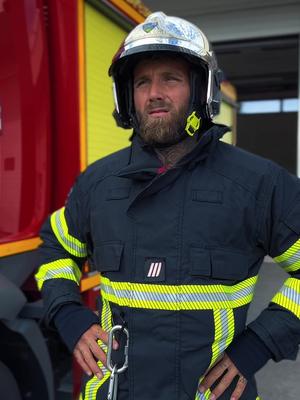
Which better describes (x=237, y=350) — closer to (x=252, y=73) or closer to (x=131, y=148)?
(x=131, y=148)

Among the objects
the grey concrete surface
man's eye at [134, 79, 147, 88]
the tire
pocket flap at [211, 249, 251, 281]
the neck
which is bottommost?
the grey concrete surface

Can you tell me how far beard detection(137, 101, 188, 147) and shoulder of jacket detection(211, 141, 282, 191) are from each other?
0.40 feet

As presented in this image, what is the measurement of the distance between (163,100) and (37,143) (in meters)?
0.88

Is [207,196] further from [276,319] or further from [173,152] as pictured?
[276,319]

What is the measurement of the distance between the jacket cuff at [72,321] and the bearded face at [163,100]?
20.1 inches

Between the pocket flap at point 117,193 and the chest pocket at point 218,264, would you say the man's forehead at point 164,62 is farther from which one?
the chest pocket at point 218,264

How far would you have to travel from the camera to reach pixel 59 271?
1401 millimetres

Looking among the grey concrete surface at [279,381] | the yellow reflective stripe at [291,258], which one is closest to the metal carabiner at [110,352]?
the yellow reflective stripe at [291,258]

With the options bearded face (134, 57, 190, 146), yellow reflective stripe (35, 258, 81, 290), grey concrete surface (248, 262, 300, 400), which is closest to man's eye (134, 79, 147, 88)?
bearded face (134, 57, 190, 146)

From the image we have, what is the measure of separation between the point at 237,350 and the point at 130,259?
352 mm

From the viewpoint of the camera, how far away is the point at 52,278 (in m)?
1.39

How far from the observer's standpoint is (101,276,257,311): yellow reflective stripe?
114 centimetres

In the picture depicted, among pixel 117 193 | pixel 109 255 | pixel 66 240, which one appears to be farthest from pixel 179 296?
pixel 66 240

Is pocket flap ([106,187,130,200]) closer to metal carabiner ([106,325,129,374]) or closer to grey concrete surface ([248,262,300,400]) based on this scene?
metal carabiner ([106,325,129,374])
